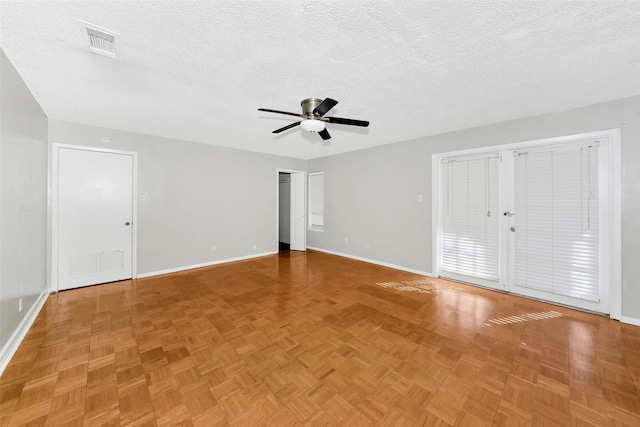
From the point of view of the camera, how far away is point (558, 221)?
10.3ft

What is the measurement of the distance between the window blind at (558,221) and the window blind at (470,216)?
29 centimetres

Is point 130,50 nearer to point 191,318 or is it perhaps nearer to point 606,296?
point 191,318

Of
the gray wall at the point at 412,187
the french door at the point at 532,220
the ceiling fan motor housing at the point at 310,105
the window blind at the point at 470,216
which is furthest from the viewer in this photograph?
the window blind at the point at 470,216

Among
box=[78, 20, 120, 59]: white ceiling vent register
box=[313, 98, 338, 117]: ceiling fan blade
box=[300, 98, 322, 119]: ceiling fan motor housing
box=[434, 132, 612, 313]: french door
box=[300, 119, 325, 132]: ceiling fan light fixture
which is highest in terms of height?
box=[78, 20, 120, 59]: white ceiling vent register

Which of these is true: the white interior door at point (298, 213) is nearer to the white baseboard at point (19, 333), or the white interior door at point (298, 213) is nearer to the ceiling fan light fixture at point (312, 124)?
the ceiling fan light fixture at point (312, 124)

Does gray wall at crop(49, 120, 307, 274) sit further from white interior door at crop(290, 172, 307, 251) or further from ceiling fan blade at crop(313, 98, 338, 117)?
ceiling fan blade at crop(313, 98, 338, 117)

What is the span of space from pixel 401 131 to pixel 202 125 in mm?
3181

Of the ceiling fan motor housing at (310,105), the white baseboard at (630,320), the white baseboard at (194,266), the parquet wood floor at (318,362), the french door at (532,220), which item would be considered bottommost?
the parquet wood floor at (318,362)

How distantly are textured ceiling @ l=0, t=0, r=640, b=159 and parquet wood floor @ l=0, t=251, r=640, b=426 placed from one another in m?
2.50

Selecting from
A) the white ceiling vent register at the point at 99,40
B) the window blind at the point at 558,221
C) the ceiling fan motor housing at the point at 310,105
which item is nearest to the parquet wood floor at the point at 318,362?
the window blind at the point at 558,221

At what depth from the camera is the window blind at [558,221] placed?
2938mm

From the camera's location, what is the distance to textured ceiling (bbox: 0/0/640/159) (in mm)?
1496

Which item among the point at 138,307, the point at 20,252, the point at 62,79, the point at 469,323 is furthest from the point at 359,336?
the point at 62,79

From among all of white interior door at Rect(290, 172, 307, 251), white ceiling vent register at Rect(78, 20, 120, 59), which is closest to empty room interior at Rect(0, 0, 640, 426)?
white ceiling vent register at Rect(78, 20, 120, 59)
